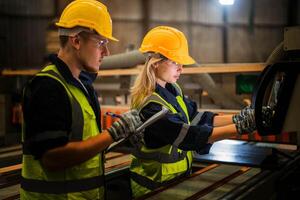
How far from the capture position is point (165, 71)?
2.10 m

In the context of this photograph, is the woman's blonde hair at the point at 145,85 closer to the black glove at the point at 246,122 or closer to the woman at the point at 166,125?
the woman at the point at 166,125

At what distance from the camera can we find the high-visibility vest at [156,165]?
1989 mm

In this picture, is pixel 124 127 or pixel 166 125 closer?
pixel 124 127

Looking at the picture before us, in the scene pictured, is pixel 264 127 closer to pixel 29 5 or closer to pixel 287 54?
pixel 287 54

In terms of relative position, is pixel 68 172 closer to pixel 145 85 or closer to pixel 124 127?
pixel 124 127

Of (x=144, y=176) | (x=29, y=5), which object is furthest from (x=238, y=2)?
(x=144, y=176)

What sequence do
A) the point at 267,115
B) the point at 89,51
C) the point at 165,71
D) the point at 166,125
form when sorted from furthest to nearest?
the point at 165,71 < the point at 166,125 < the point at 267,115 < the point at 89,51

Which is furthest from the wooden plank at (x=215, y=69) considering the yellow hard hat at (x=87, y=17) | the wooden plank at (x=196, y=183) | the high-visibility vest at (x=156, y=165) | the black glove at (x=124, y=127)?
the black glove at (x=124, y=127)

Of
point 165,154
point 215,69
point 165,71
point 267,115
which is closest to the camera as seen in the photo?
point 267,115

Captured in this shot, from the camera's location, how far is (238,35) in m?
7.22

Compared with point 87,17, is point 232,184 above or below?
below

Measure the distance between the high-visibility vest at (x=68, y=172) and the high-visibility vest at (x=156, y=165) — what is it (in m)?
0.58

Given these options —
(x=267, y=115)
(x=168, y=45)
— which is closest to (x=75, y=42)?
(x=168, y=45)

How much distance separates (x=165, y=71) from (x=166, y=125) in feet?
1.30
